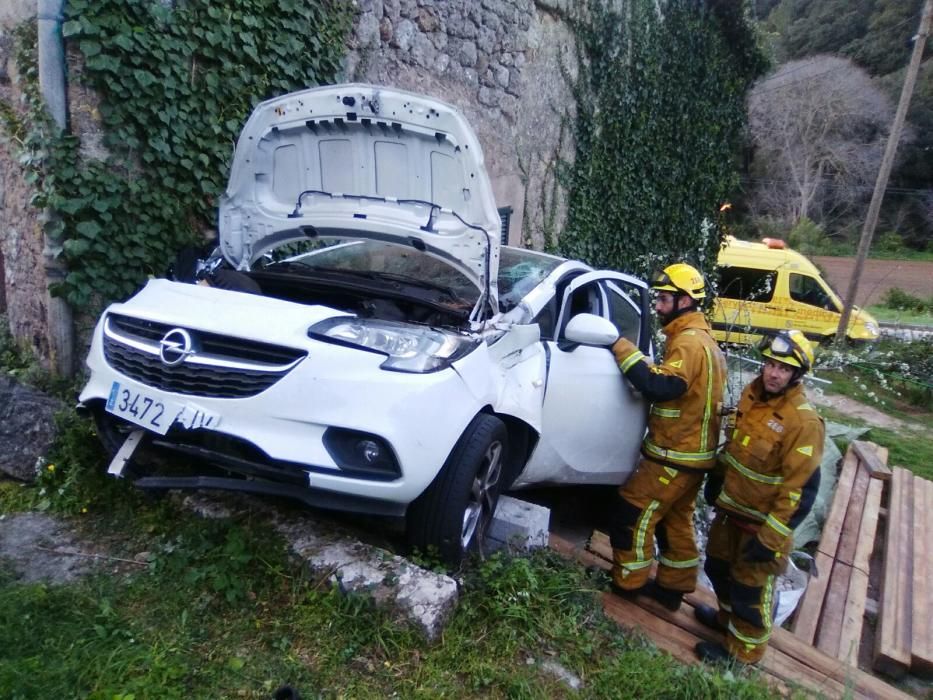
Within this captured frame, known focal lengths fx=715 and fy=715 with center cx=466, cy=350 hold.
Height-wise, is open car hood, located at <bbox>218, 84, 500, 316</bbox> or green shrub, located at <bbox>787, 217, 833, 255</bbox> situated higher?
open car hood, located at <bbox>218, 84, 500, 316</bbox>

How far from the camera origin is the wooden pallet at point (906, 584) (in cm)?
438

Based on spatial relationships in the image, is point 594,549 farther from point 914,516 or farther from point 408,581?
point 914,516

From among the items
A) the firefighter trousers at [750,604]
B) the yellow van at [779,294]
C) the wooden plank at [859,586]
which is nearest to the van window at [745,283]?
the yellow van at [779,294]

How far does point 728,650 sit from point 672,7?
393 inches

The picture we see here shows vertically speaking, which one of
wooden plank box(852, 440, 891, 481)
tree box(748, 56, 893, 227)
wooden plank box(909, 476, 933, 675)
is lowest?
wooden plank box(909, 476, 933, 675)

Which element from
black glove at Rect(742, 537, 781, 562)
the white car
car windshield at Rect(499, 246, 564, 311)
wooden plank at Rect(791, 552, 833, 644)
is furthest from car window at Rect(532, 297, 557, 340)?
wooden plank at Rect(791, 552, 833, 644)

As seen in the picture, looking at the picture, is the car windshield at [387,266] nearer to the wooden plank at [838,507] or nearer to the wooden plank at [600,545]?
the wooden plank at [600,545]

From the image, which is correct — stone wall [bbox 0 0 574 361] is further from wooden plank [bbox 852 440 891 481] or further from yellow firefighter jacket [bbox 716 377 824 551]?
wooden plank [bbox 852 440 891 481]

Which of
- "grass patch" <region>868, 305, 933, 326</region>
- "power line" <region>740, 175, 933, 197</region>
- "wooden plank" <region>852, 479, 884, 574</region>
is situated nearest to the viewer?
"wooden plank" <region>852, 479, 884, 574</region>

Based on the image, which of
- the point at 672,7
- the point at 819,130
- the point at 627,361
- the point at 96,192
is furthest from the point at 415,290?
the point at 819,130

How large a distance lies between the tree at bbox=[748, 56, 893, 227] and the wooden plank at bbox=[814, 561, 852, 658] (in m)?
31.7

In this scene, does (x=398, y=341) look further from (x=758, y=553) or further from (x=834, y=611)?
(x=834, y=611)

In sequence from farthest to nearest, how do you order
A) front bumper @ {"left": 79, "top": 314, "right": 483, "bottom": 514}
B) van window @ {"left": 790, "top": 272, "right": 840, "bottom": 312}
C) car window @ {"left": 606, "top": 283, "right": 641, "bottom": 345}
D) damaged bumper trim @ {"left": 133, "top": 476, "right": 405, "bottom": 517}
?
van window @ {"left": 790, "top": 272, "right": 840, "bottom": 312}
car window @ {"left": 606, "top": 283, "right": 641, "bottom": 345}
damaged bumper trim @ {"left": 133, "top": 476, "right": 405, "bottom": 517}
front bumper @ {"left": 79, "top": 314, "right": 483, "bottom": 514}

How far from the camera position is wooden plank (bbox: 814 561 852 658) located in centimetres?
442
